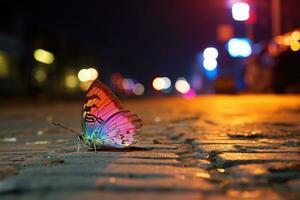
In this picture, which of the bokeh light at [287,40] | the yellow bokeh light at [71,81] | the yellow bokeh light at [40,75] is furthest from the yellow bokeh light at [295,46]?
the yellow bokeh light at [71,81]

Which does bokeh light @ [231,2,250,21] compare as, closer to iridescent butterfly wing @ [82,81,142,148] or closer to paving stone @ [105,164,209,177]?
iridescent butterfly wing @ [82,81,142,148]

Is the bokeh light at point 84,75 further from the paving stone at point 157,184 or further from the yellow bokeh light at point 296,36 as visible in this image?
the paving stone at point 157,184

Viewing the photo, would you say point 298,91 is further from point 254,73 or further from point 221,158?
point 221,158

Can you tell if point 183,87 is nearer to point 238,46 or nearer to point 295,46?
point 238,46

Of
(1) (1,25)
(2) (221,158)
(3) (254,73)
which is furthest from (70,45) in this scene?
(2) (221,158)

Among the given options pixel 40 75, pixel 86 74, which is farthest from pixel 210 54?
pixel 40 75

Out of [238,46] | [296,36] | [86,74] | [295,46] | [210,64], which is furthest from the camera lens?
[86,74]
